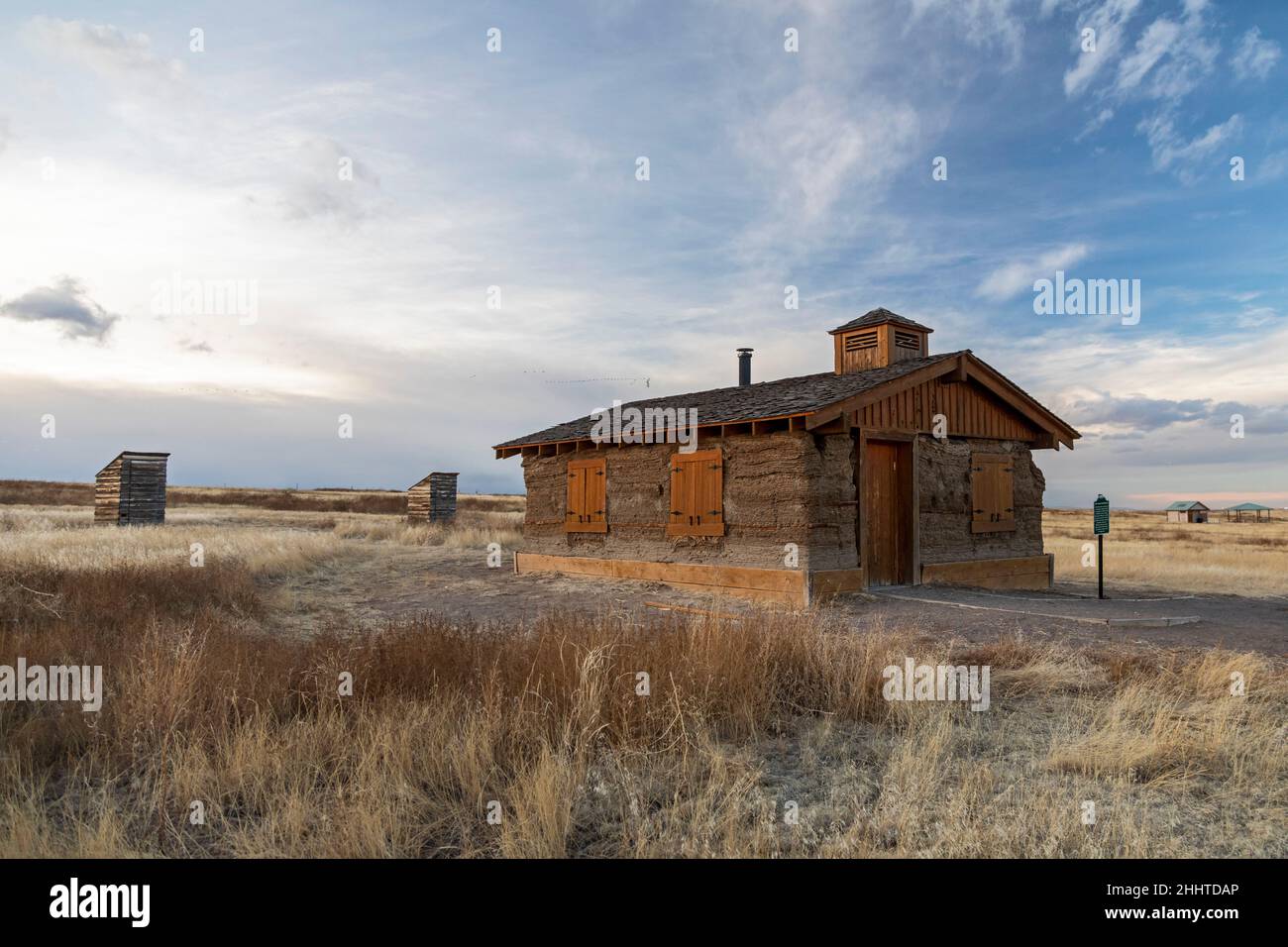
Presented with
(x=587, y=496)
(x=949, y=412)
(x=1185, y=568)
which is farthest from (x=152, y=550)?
(x=1185, y=568)

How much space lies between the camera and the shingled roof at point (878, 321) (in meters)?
17.4

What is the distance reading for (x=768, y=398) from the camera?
1567 centimetres

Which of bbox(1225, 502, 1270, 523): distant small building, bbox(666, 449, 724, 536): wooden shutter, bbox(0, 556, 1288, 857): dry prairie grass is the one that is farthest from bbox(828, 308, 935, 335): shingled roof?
bbox(1225, 502, 1270, 523): distant small building

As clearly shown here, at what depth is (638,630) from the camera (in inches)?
289

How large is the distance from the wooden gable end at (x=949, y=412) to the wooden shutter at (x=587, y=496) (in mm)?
6034

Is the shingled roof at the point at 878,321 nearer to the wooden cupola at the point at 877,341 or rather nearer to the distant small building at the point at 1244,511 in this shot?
the wooden cupola at the point at 877,341

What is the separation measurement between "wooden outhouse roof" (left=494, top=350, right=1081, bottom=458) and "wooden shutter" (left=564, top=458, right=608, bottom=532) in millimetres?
714

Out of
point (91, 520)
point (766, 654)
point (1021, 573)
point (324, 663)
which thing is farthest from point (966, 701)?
point (91, 520)

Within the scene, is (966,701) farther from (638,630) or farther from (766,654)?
(638,630)

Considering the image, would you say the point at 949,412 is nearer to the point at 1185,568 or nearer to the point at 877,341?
the point at 877,341

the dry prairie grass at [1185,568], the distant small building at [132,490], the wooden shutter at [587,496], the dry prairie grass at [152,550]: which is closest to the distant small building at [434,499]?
the dry prairie grass at [152,550]

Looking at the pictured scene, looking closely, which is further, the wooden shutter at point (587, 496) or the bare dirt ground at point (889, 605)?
the wooden shutter at point (587, 496)
